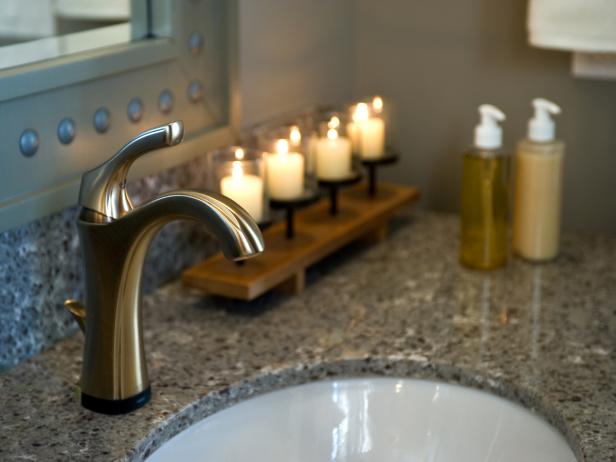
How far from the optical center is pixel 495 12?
1422 millimetres

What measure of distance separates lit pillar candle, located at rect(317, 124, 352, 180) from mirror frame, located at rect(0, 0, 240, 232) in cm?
12

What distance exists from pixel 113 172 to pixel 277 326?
31 cm

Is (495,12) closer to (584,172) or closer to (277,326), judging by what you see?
(584,172)

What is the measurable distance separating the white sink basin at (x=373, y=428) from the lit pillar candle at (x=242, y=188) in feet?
0.78

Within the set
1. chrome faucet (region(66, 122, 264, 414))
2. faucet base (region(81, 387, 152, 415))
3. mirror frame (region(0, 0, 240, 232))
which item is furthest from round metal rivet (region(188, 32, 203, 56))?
faucet base (region(81, 387, 152, 415))

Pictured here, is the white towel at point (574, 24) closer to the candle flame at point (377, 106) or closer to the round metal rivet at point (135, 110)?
the candle flame at point (377, 106)

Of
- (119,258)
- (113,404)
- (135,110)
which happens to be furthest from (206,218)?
(135,110)

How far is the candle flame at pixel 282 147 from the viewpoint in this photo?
3.92ft

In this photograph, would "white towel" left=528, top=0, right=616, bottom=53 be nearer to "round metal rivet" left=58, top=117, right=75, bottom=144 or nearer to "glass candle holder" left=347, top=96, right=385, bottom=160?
"glass candle holder" left=347, top=96, right=385, bottom=160

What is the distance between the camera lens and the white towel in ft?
4.08

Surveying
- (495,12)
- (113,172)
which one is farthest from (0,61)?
(495,12)

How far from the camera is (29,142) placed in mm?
956

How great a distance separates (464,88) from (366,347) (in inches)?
22.2

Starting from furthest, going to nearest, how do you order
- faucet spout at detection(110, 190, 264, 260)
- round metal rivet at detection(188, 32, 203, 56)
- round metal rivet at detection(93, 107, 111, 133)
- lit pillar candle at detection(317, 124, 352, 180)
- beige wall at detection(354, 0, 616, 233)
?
beige wall at detection(354, 0, 616, 233)
lit pillar candle at detection(317, 124, 352, 180)
round metal rivet at detection(188, 32, 203, 56)
round metal rivet at detection(93, 107, 111, 133)
faucet spout at detection(110, 190, 264, 260)
